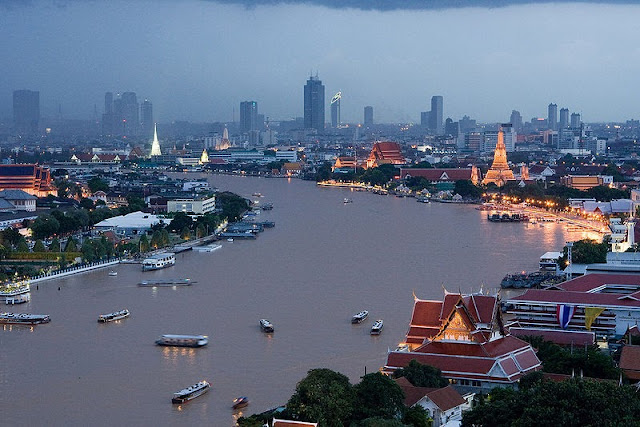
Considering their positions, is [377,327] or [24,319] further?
[24,319]

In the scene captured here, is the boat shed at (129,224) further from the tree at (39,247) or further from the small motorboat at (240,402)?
the small motorboat at (240,402)

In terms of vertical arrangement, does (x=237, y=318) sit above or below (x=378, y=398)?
below

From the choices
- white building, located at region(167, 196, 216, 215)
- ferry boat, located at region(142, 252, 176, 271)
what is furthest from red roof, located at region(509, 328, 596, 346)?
white building, located at region(167, 196, 216, 215)

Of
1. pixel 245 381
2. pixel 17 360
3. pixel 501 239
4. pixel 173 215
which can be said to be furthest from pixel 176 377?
pixel 173 215

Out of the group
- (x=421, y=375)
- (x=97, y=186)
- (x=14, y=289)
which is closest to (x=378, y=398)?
(x=421, y=375)

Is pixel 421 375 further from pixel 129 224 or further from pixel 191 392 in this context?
pixel 129 224

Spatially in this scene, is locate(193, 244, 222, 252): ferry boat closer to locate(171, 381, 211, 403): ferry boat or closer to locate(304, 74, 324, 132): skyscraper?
locate(171, 381, 211, 403): ferry boat

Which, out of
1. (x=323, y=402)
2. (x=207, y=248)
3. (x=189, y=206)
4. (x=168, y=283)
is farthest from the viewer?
(x=189, y=206)
